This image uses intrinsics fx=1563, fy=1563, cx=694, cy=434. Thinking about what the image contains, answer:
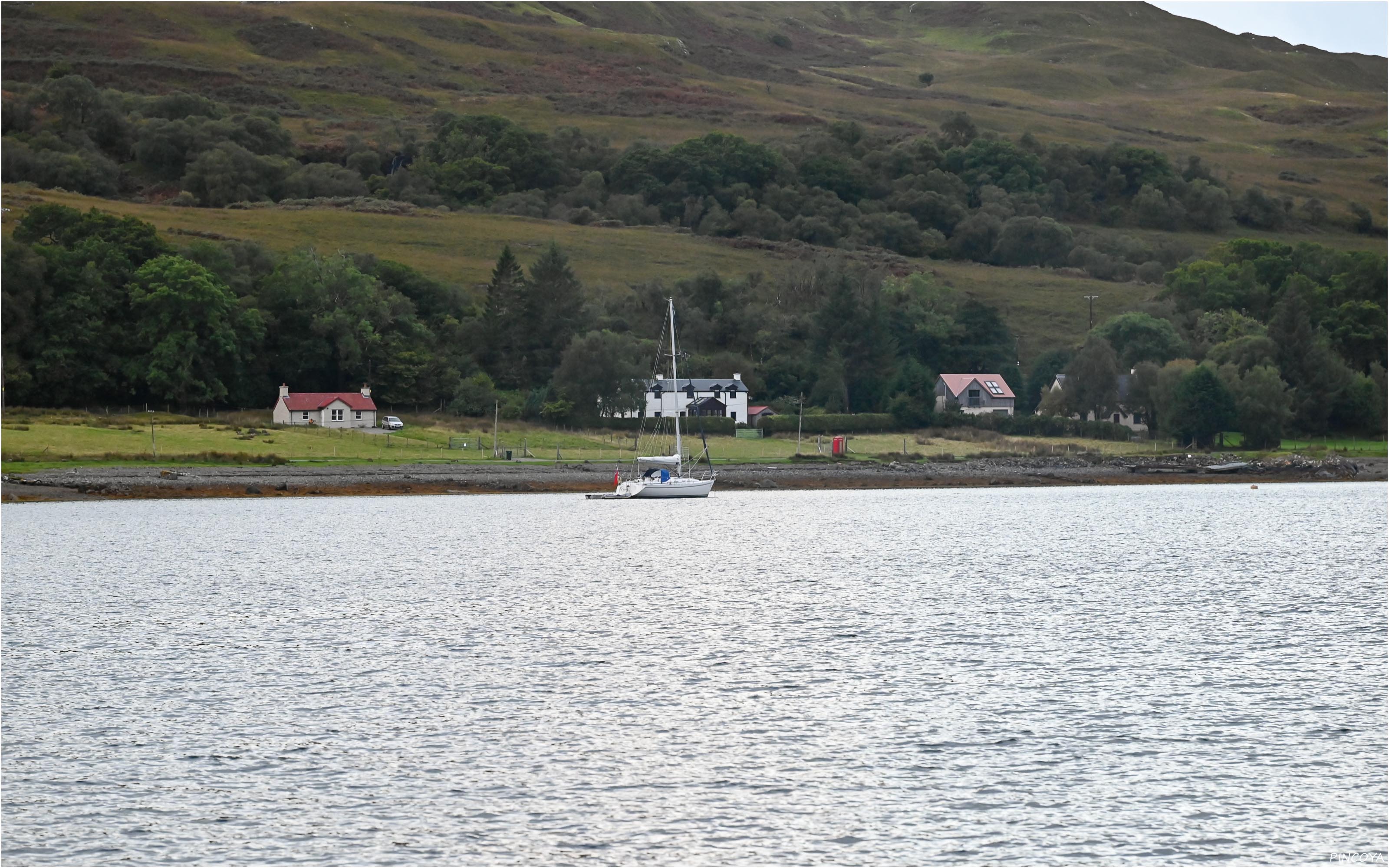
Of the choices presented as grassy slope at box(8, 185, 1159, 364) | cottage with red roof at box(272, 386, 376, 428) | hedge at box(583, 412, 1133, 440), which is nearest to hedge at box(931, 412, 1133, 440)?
hedge at box(583, 412, 1133, 440)

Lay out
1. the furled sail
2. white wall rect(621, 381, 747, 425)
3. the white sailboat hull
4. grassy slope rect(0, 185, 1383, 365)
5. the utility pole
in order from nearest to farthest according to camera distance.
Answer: the white sailboat hull
the furled sail
the utility pole
white wall rect(621, 381, 747, 425)
grassy slope rect(0, 185, 1383, 365)

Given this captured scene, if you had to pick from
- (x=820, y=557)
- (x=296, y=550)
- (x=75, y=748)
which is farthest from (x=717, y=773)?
(x=296, y=550)

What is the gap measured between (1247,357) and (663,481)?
56714 millimetres

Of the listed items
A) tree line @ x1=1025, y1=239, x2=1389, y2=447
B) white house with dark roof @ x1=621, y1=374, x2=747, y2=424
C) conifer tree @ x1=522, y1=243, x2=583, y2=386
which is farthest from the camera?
conifer tree @ x1=522, y1=243, x2=583, y2=386

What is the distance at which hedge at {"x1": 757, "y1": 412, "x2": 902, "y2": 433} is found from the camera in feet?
391

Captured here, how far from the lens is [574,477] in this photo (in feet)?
310

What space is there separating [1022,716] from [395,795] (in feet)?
35.8

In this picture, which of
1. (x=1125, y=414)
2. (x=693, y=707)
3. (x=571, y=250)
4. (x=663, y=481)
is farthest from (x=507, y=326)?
(x=693, y=707)

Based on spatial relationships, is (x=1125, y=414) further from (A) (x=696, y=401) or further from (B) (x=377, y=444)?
(B) (x=377, y=444)

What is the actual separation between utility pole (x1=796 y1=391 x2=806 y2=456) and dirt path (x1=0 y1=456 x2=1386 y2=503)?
26.3 ft

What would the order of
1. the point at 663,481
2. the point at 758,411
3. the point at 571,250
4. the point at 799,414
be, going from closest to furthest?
1. the point at 663,481
2. the point at 799,414
3. the point at 758,411
4. the point at 571,250

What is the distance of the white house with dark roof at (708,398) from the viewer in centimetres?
12450

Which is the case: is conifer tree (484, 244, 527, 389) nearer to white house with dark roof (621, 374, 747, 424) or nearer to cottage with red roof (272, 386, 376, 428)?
white house with dark roof (621, 374, 747, 424)

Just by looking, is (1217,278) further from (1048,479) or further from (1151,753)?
(1151,753)
